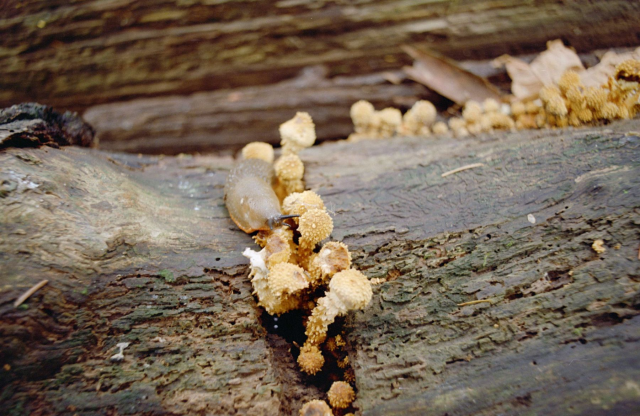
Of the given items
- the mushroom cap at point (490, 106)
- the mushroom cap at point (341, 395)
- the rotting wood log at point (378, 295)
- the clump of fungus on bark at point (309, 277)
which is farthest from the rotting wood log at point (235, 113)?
the mushroom cap at point (341, 395)

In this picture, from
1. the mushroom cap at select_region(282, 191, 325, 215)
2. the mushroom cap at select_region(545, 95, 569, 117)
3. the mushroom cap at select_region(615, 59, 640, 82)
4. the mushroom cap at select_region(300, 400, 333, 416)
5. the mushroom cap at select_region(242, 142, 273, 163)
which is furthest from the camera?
the mushroom cap at select_region(242, 142, 273, 163)

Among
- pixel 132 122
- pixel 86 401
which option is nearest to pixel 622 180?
pixel 86 401

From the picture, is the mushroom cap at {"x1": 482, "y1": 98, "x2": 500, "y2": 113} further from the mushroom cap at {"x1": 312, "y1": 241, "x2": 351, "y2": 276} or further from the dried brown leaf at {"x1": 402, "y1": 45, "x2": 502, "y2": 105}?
the mushroom cap at {"x1": 312, "y1": 241, "x2": 351, "y2": 276}

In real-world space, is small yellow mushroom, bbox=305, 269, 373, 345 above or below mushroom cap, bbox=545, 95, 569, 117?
below

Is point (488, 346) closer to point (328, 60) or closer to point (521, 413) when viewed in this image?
point (521, 413)

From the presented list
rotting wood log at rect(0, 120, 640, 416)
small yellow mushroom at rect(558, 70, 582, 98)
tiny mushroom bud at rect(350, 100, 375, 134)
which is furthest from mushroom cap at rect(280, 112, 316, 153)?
small yellow mushroom at rect(558, 70, 582, 98)

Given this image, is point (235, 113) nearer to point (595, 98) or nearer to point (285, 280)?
point (285, 280)
